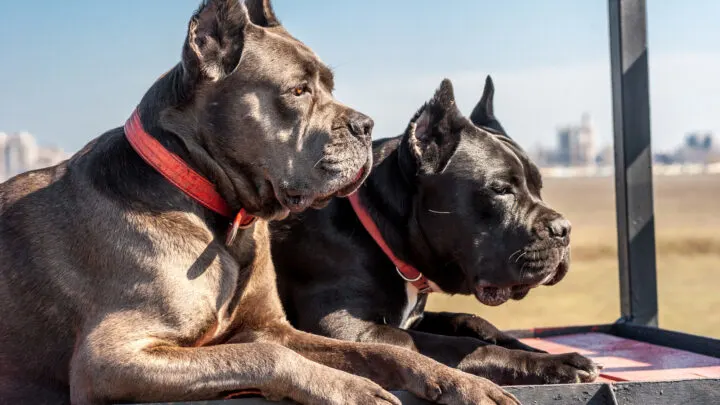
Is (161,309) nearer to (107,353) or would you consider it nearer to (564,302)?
(107,353)

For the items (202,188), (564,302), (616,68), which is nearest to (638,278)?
(616,68)

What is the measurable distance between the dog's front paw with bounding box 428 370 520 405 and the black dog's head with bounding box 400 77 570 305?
1.30m

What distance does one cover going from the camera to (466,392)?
334cm

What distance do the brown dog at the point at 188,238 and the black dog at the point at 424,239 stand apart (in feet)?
1.96

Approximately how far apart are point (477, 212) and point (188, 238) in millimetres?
1592

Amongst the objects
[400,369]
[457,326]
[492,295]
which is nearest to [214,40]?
[400,369]

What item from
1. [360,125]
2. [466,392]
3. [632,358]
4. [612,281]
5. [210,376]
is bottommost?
[612,281]

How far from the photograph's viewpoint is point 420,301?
5023 millimetres

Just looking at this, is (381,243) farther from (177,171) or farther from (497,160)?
(177,171)

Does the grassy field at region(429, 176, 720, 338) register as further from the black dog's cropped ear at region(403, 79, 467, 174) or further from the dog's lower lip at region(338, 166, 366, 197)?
the dog's lower lip at region(338, 166, 366, 197)

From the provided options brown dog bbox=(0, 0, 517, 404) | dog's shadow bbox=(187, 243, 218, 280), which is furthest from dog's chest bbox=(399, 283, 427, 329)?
dog's shadow bbox=(187, 243, 218, 280)

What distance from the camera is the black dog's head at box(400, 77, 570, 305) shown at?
4.63 meters

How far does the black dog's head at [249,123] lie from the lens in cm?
384

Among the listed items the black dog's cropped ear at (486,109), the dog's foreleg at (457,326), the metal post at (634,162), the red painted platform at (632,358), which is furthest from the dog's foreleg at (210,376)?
the metal post at (634,162)
